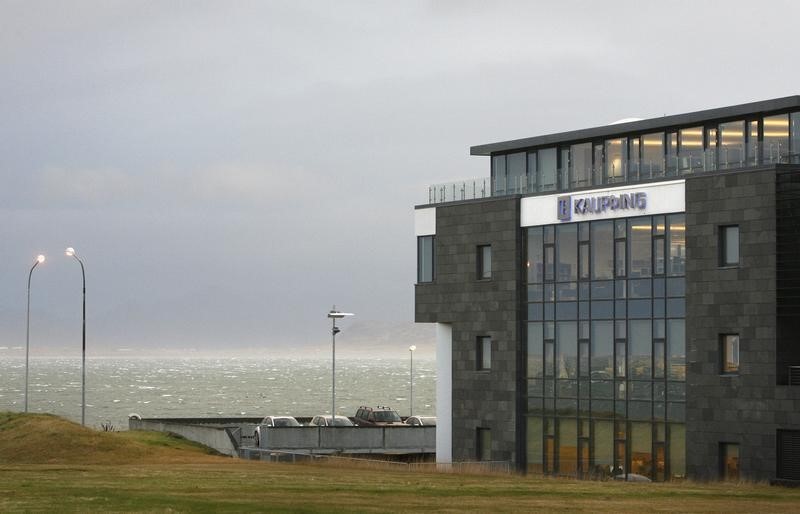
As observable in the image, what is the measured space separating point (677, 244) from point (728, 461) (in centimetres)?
802

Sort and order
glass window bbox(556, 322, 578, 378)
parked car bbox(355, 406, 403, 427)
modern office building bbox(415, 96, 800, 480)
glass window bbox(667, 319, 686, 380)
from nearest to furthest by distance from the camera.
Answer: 1. modern office building bbox(415, 96, 800, 480)
2. glass window bbox(667, 319, 686, 380)
3. glass window bbox(556, 322, 578, 378)
4. parked car bbox(355, 406, 403, 427)

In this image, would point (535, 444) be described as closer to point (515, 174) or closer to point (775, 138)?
point (515, 174)

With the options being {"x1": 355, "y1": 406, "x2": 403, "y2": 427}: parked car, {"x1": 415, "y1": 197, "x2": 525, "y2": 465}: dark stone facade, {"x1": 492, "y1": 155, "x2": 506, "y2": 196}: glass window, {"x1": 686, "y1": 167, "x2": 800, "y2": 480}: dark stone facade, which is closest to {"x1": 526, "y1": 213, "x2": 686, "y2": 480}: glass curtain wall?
{"x1": 415, "y1": 197, "x2": 525, "y2": 465}: dark stone facade

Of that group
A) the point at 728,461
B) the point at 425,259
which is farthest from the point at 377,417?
the point at 728,461

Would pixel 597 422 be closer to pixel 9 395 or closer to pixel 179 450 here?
pixel 179 450

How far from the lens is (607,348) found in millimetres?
51094

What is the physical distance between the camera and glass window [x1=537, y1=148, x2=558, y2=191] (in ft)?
178

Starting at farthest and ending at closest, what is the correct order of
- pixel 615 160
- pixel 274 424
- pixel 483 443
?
pixel 274 424, pixel 483 443, pixel 615 160

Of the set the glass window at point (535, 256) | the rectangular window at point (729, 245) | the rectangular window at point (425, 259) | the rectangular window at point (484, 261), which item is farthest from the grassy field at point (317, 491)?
the rectangular window at point (425, 259)

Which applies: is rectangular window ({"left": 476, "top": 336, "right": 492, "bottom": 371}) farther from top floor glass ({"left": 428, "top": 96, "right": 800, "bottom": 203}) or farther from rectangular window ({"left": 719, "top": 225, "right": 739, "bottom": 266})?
rectangular window ({"left": 719, "top": 225, "right": 739, "bottom": 266})

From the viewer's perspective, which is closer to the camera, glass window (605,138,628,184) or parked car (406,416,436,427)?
glass window (605,138,628,184)

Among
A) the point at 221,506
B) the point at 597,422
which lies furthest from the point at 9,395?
the point at 221,506

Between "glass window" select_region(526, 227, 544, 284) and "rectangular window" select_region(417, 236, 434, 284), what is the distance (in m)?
5.69

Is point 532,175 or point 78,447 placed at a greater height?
point 532,175
